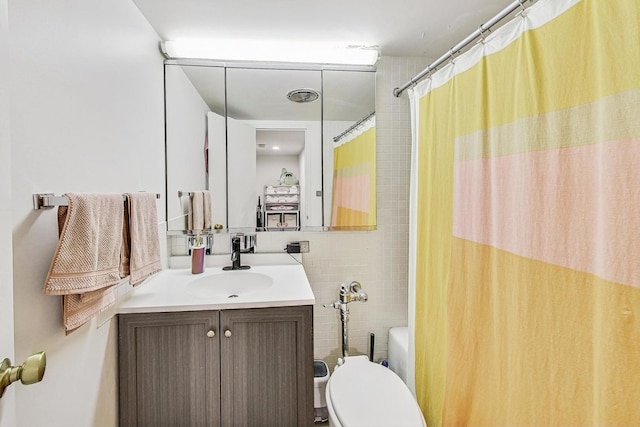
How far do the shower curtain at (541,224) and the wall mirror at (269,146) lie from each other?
58cm

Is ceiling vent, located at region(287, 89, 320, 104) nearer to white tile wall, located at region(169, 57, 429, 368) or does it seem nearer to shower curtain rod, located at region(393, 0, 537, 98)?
white tile wall, located at region(169, 57, 429, 368)

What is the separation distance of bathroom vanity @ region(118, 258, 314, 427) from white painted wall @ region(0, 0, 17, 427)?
2.01 feet

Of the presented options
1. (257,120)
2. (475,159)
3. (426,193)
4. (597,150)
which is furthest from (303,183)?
(597,150)

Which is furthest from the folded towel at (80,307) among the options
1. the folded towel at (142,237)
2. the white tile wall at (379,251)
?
the white tile wall at (379,251)

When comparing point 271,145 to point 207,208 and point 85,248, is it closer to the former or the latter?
point 207,208

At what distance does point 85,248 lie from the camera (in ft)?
2.59

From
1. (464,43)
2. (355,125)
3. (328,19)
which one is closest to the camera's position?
(464,43)

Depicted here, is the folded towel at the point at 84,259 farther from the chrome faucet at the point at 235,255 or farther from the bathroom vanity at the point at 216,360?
the chrome faucet at the point at 235,255

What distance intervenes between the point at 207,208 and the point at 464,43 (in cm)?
148

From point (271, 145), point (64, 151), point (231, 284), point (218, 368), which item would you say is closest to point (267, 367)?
point (218, 368)

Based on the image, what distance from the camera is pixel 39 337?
73 centimetres

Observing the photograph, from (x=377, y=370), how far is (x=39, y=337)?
1.28 metres

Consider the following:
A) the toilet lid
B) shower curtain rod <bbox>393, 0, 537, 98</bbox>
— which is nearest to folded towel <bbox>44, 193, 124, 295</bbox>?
the toilet lid

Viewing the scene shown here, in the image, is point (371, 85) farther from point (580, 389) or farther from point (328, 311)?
point (580, 389)
